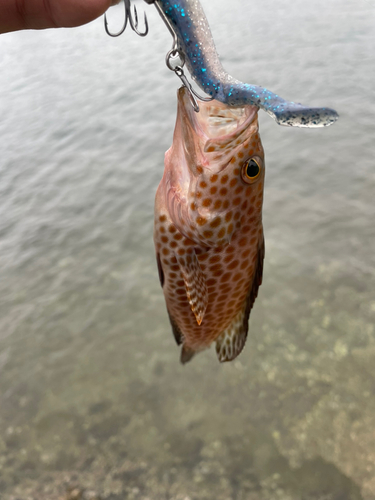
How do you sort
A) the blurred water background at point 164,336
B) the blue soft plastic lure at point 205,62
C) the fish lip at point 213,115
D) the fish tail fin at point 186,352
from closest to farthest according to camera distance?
the blue soft plastic lure at point 205,62 → the fish lip at point 213,115 → the fish tail fin at point 186,352 → the blurred water background at point 164,336

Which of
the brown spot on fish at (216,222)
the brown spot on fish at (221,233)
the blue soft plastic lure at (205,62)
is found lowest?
the brown spot on fish at (221,233)

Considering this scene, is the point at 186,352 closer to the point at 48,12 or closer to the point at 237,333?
the point at 237,333

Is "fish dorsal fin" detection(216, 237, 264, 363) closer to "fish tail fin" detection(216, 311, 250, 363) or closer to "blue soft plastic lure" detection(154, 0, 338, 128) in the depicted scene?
"fish tail fin" detection(216, 311, 250, 363)

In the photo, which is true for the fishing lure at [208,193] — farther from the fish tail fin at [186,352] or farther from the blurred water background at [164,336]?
the blurred water background at [164,336]

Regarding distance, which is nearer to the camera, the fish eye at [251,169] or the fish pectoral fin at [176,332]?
the fish eye at [251,169]

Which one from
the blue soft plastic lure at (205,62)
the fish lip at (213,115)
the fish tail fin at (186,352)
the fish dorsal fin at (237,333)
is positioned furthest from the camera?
the fish tail fin at (186,352)

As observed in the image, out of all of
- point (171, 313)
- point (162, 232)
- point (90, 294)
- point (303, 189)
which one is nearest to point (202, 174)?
point (162, 232)

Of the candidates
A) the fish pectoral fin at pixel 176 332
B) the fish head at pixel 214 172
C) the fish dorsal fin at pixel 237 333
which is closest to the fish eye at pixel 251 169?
the fish head at pixel 214 172

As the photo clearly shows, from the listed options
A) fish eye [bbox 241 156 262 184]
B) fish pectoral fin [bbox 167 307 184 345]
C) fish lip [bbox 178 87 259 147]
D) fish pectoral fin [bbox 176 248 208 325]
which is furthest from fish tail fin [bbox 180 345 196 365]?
fish lip [bbox 178 87 259 147]
